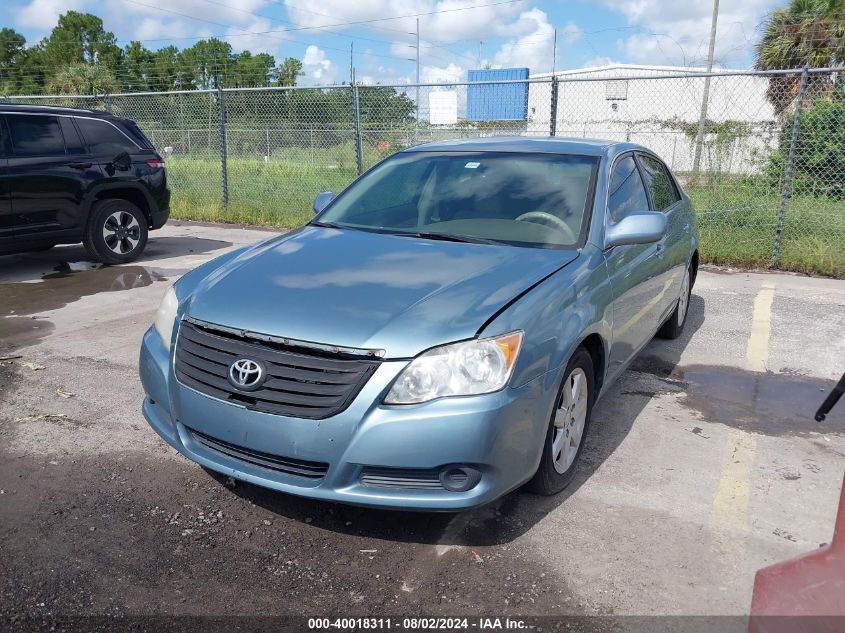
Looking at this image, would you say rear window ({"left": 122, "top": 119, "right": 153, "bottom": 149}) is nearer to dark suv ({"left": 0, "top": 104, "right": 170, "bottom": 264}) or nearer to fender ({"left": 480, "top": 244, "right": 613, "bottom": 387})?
dark suv ({"left": 0, "top": 104, "right": 170, "bottom": 264})

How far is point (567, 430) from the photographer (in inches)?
131

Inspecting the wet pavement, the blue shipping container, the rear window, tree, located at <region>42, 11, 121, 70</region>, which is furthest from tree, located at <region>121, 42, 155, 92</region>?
the wet pavement

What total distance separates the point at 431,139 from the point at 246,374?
11.5 metres

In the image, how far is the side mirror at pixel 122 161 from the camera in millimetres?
8539

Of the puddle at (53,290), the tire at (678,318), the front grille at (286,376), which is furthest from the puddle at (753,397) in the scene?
the puddle at (53,290)

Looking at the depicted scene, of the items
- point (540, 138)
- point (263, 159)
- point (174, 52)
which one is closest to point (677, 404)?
point (540, 138)

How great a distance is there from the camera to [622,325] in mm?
3926

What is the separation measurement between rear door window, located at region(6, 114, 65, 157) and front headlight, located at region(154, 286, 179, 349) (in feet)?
18.4

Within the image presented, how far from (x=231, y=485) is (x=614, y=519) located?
180cm

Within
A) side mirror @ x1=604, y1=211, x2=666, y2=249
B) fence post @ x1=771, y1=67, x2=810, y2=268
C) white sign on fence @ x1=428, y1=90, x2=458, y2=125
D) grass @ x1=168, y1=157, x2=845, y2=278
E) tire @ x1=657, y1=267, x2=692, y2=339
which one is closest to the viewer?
side mirror @ x1=604, y1=211, x2=666, y2=249

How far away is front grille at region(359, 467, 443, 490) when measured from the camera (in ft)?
8.74

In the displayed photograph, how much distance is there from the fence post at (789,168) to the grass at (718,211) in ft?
0.46

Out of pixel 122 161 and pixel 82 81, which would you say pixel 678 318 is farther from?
pixel 82 81

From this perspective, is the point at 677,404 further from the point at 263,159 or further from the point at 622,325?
the point at 263,159
